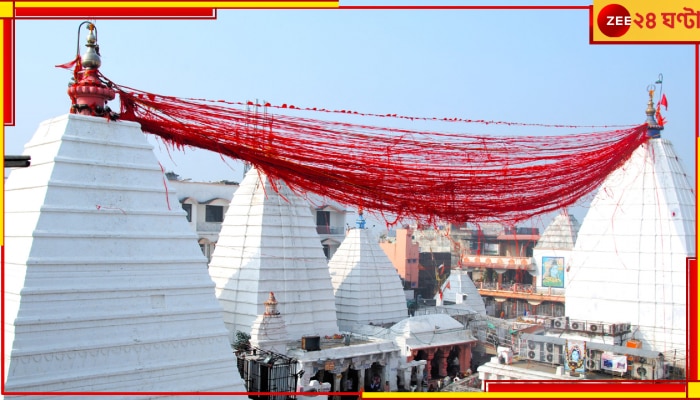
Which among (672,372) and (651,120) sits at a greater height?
(651,120)

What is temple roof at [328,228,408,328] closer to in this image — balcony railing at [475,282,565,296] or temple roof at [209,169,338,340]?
temple roof at [209,169,338,340]

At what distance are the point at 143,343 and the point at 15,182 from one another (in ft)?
8.54

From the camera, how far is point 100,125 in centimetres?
782

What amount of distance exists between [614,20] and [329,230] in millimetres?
31359

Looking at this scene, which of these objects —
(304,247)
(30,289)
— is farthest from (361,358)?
(30,289)

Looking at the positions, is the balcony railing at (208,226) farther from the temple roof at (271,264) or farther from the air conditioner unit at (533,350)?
the air conditioner unit at (533,350)

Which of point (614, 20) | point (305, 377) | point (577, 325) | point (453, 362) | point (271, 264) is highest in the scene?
point (614, 20)

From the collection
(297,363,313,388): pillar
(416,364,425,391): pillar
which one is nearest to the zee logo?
(297,363,313,388): pillar

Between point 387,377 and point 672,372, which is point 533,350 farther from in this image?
point 387,377

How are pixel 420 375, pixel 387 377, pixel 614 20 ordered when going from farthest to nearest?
pixel 420 375, pixel 387 377, pixel 614 20

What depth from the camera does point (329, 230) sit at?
3706cm

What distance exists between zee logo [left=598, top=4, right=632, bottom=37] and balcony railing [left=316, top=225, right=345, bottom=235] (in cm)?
3087

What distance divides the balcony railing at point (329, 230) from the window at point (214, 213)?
668 centimetres

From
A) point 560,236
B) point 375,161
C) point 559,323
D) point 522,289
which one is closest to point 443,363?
point 559,323
